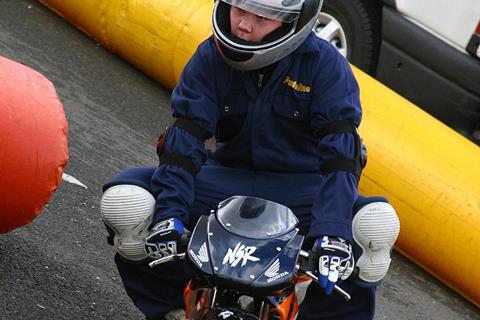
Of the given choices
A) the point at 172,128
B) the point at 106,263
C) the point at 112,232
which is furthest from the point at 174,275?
the point at 106,263

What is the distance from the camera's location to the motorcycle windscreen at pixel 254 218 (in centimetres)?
363

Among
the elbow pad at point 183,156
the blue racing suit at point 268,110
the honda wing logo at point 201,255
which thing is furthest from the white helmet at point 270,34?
the honda wing logo at point 201,255

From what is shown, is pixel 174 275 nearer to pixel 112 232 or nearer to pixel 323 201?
pixel 112 232

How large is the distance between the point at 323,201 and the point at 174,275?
2.42 ft

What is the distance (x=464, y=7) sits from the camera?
757cm

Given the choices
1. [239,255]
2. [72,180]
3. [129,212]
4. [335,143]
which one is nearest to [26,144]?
[129,212]

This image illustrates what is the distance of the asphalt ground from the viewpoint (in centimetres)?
500

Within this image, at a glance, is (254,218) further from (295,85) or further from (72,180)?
(72,180)

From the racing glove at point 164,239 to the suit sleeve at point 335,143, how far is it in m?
0.45

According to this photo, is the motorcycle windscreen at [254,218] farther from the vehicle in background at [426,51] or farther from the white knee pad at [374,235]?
the vehicle in background at [426,51]

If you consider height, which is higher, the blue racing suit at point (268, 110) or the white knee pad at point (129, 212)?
the blue racing suit at point (268, 110)

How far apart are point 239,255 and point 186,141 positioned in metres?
0.76

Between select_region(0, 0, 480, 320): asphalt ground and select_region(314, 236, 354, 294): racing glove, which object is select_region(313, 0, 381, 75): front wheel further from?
select_region(314, 236, 354, 294): racing glove

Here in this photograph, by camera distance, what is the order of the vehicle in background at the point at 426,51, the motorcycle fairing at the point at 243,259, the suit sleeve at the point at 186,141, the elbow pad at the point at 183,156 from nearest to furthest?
the motorcycle fairing at the point at 243,259
the suit sleeve at the point at 186,141
the elbow pad at the point at 183,156
the vehicle in background at the point at 426,51
